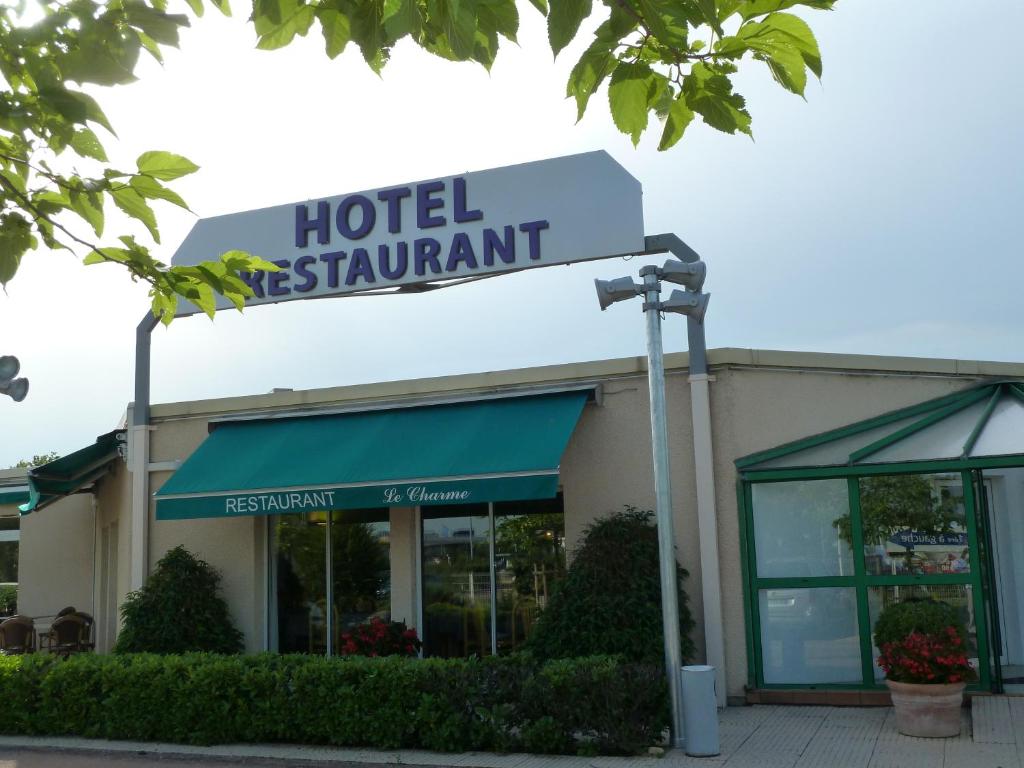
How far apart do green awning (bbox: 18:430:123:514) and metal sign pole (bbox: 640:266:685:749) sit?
8.57 m

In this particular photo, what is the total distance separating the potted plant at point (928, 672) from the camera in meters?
9.12

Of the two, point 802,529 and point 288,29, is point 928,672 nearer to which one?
point 802,529

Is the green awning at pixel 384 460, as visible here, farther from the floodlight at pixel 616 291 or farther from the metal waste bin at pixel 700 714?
the metal waste bin at pixel 700 714

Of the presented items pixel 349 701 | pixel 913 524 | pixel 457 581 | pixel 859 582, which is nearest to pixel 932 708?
pixel 859 582

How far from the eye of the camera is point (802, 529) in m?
11.2

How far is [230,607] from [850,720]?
7.64 meters

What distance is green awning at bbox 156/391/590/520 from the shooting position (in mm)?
11312

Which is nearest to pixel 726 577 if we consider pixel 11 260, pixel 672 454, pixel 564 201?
pixel 672 454

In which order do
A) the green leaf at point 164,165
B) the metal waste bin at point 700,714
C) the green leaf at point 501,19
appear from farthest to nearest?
the metal waste bin at point 700,714 < the green leaf at point 164,165 < the green leaf at point 501,19

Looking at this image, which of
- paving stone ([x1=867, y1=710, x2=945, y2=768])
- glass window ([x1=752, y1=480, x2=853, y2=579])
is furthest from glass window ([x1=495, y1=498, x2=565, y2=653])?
paving stone ([x1=867, y1=710, x2=945, y2=768])

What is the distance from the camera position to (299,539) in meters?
13.7

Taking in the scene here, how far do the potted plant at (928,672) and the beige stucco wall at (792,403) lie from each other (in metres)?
2.45

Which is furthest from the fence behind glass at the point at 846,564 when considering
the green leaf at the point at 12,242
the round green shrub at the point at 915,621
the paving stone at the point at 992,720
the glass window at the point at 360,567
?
the green leaf at the point at 12,242

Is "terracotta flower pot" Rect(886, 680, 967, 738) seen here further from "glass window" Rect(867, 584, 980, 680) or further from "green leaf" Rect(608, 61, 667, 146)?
"green leaf" Rect(608, 61, 667, 146)
